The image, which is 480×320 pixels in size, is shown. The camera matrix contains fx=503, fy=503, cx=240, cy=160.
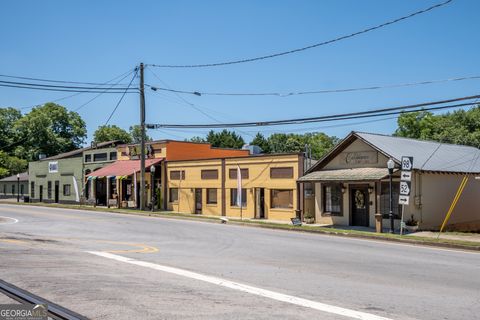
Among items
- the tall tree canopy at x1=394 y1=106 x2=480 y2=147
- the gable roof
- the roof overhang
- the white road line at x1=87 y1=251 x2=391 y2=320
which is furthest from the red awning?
the tall tree canopy at x1=394 y1=106 x2=480 y2=147

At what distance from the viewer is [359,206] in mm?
27938

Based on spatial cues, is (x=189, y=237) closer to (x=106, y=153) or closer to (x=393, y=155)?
(x=393, y=155)

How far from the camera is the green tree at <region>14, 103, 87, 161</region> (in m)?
82.6

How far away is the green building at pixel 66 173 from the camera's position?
49.6 metres

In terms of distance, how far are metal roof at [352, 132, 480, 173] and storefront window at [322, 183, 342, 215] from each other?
11.3 feet

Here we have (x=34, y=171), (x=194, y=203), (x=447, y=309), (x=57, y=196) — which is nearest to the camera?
(x=447, y=309)

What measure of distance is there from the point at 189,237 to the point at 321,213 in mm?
12320

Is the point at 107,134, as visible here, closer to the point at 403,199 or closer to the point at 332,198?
the point at 332,198

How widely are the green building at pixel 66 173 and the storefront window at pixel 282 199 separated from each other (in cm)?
2071

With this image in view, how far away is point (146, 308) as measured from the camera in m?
7.28

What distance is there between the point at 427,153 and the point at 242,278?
2200cm

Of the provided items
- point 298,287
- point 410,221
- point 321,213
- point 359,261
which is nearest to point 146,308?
point 298,287

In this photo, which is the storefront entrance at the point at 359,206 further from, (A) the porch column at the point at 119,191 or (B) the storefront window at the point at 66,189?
(B) the storefront window at the point at 66,189

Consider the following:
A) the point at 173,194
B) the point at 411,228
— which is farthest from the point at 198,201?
the point at 411,228
